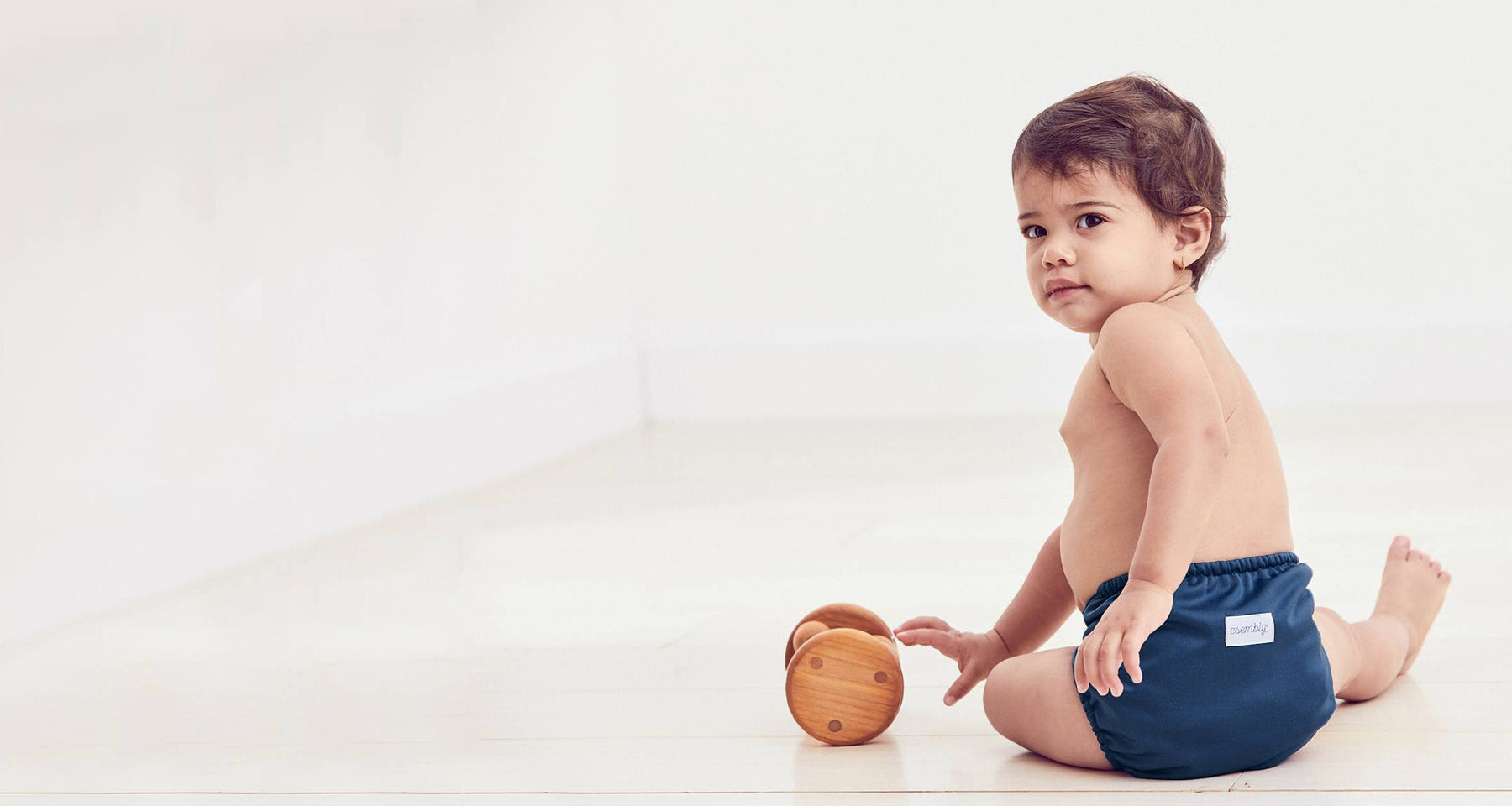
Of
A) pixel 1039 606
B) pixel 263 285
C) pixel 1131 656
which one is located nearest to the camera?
pixel 1131 656

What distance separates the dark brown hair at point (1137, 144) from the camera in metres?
1.13

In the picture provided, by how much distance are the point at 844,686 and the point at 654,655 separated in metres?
0.40

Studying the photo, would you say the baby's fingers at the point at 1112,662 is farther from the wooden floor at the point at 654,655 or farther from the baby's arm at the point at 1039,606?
the baby's arm at the point at 1039,606

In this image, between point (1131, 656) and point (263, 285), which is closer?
point (1131, 656)

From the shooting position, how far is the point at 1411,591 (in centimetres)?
137

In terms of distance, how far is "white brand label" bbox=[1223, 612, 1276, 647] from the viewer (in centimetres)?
108

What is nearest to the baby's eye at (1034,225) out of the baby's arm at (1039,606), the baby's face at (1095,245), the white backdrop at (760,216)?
the baby's face at (1095,245)

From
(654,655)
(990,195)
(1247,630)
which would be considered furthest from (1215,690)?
(990,195)

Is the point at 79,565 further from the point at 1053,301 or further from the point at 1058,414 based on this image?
the point at 1058,414

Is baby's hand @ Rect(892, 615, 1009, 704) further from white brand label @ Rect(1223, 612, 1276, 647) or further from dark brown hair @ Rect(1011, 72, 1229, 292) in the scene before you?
dark brown hair @ Rect(1011, 72, 1229, 292)

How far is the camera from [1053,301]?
1.17m

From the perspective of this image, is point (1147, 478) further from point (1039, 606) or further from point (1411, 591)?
point (1411, 591)

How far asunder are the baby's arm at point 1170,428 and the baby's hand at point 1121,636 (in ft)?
0.04

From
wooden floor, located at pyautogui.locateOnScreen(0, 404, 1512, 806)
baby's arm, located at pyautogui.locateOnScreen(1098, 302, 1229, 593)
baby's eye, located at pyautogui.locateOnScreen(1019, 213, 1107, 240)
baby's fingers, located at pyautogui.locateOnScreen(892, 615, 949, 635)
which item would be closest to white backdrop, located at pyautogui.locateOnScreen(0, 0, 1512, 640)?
wooden floor, located at pyautogui.locateOnScreen(0, 404, 1512, 806)
